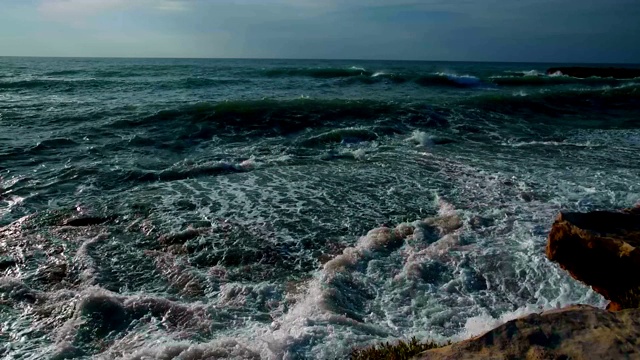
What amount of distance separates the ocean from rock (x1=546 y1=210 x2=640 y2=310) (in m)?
0.49

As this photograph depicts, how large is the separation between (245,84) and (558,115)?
64.7 feet

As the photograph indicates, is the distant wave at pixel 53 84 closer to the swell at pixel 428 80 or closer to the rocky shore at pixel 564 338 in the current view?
the swell at pixel 428 80

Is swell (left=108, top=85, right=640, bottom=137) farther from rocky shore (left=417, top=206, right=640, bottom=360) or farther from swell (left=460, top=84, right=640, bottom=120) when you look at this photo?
rocky shore (left=417, top=206, right=640, bottom=360)

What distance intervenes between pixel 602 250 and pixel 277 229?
14.9ft

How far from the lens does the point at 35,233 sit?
7.21 metres

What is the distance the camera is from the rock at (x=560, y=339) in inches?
111

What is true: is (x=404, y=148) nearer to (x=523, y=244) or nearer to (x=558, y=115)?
(x=523, y=244)

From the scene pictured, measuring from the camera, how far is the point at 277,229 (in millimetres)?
7312

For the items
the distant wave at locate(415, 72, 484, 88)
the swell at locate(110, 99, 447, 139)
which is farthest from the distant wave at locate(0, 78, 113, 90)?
the distant wave at locate(415, 72, 484, 88)

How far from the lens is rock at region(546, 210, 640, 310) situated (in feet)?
14.4

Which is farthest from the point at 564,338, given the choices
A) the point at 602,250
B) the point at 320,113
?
the point at 320,113

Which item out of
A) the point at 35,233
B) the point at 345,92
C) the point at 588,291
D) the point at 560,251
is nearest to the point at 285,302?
the point at 560,251

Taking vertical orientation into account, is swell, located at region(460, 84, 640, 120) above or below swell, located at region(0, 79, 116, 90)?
below

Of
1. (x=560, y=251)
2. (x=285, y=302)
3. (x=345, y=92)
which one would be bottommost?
(x=285, y=302)
